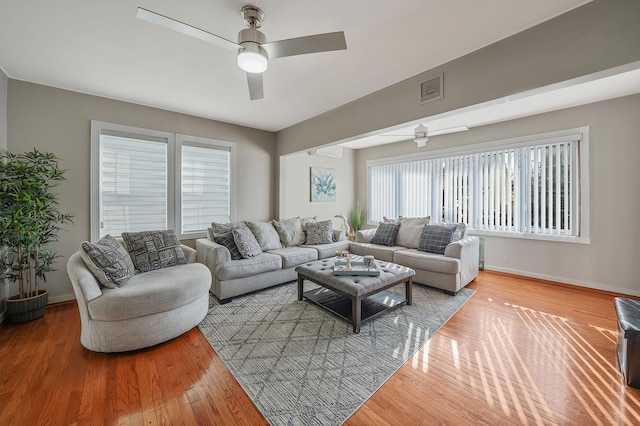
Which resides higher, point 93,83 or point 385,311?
point 93,83

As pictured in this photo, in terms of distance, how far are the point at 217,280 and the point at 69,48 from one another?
2618 millimetres

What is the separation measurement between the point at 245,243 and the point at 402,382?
2453 mm

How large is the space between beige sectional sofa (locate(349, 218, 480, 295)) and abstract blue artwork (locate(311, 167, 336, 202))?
1.77m

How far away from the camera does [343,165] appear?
6465 mm

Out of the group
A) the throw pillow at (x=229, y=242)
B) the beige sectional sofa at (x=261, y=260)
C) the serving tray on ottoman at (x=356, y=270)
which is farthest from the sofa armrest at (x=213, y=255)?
the serving tray on ottoman at (x=356, y=270)

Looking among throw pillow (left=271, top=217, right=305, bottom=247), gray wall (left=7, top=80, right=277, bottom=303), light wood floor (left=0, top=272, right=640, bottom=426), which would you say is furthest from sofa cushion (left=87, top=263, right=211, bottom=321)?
throw pillow (left=271, top=217, right=305, bottom=247)

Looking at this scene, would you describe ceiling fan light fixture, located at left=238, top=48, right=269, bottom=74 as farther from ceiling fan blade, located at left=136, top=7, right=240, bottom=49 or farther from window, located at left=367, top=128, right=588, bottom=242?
window, located at left=367, top=128, right=588, bottom=242

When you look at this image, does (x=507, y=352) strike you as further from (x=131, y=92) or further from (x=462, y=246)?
(x=131, y=92)

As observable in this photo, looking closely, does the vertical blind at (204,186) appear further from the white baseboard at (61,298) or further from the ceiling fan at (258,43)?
the ceiling fan at (258,43)

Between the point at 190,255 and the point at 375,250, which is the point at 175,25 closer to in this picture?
the point at 190,255

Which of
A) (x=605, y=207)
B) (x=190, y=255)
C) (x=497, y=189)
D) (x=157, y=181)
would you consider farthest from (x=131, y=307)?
(x=605, y=207)

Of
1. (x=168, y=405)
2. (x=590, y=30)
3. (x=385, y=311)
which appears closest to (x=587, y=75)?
(x=590, y=30)

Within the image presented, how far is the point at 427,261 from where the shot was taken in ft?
11.7

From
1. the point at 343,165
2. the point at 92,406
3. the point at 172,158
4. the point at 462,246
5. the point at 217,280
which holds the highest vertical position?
the point at 343,165
